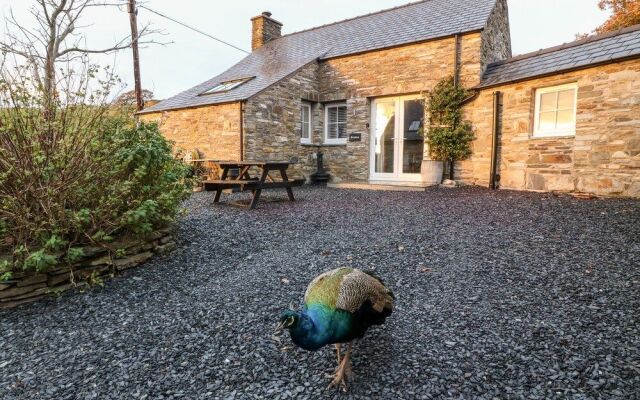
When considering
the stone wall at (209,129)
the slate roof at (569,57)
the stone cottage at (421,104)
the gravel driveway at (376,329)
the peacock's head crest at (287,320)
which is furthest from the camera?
the stone wall at (209,129)

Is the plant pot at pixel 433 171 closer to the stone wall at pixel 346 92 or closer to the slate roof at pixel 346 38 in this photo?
the stone wall at pixel 346 92

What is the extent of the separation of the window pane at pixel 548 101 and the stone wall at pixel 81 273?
8.15m

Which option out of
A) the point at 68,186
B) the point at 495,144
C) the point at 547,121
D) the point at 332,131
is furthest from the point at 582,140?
the point at 68,186

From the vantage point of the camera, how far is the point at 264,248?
167 inches

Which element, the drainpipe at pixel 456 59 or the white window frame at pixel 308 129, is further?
the white window frame at pixel 308 129

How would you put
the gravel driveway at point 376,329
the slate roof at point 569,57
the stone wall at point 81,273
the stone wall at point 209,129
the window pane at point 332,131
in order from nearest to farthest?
the gravel driveway at point 376,329, the stone wall at point 81,273, the slate roof at point 569,57, the stone wall at point 209,129, the window pane at point 332,131

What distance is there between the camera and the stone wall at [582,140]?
21.7ft

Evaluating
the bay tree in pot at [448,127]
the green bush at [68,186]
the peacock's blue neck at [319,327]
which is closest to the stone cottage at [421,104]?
the bay tree in pot at [448,127]

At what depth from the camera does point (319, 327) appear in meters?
1.71

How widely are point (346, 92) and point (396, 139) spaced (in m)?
2.20

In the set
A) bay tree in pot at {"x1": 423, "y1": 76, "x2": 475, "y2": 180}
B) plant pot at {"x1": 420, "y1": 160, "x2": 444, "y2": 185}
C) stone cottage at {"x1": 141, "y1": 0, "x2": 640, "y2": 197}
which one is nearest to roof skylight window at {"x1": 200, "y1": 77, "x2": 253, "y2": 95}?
stone cottage at {"x1": 141, "y1": 0, "x2": 640, "y2": 197}

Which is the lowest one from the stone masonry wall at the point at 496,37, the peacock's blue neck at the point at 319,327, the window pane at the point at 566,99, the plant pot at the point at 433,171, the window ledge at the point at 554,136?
the peacock's blue neck at the point at 319,327

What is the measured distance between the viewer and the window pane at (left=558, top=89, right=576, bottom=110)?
761 centimetres

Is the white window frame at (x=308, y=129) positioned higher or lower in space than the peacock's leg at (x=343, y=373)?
higher
